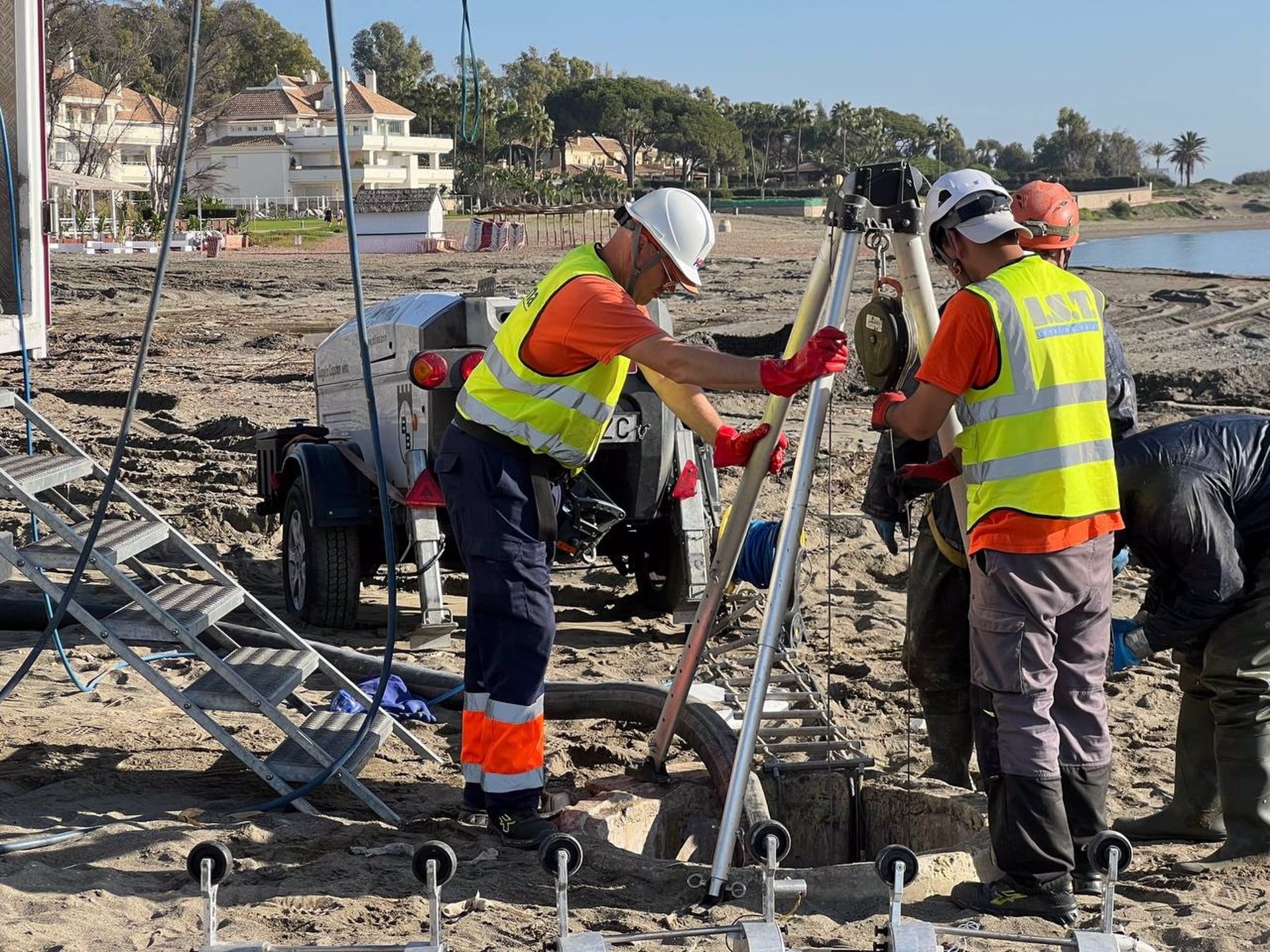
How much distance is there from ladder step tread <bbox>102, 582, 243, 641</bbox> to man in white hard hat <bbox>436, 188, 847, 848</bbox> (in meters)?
1.12

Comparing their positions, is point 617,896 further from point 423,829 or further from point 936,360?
point 936,360

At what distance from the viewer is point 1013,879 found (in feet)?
14.3

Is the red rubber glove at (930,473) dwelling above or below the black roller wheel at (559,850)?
above

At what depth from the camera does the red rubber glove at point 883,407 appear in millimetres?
4559

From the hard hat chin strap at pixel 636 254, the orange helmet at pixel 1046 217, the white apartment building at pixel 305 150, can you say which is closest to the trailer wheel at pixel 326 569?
the hard hat chin strap at pixel 636 254

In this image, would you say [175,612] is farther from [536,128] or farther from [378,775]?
[536,128]

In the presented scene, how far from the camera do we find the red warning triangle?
748 cm

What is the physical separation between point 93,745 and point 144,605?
3.22 feet

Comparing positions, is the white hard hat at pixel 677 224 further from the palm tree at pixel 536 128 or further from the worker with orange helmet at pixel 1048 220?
the palm tree at pixel 536 128

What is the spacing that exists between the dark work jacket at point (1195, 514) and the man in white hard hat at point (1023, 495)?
1.38ft

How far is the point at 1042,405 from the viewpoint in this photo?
435cm

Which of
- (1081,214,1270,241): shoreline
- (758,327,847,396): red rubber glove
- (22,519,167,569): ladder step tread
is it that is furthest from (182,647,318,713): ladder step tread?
(1081,214,1270,241): shoreline

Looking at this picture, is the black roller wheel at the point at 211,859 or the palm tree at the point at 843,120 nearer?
the black roller wheel at the point at 211,859

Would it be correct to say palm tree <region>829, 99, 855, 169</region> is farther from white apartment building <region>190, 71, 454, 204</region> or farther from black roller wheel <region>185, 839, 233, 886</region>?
black roller wheel <region>185, 839, 233, 886</region>
